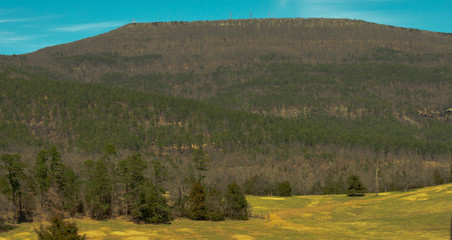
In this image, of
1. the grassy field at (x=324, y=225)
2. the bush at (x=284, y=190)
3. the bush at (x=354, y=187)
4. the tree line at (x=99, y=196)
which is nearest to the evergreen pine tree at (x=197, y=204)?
the tree line at (x=99, y=196)

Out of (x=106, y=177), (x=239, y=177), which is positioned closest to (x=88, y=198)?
(x=106, y=177)

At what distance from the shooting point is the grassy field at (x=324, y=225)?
7812cm

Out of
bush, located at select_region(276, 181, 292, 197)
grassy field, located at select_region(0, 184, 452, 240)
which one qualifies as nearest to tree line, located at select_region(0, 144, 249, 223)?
grassy field, located at select_region(0, 184, 452, 240)

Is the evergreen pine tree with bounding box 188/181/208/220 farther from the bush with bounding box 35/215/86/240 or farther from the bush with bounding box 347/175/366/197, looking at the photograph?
the bush with bounding box 347/175/366/197

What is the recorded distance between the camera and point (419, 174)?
19025cm

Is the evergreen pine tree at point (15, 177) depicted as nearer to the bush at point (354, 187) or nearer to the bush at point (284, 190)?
the bush at point (284, 190)

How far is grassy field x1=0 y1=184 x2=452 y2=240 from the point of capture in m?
78.1

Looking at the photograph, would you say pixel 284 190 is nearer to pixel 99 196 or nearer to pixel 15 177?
pixel 99 196

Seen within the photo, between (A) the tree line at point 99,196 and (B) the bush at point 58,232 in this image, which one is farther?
(A) the tree line at point 99,196

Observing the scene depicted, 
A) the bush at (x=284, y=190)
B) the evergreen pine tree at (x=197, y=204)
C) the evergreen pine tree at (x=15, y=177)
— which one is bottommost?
the bush at (x=284, y=190)

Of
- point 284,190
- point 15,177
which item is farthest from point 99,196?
point 284,190

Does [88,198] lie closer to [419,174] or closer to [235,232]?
[235,232]

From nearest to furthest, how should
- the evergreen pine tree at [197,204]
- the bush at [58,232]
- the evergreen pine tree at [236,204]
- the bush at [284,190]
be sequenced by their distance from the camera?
the bush at [58,232], the evergreen pine tree at [197,204], the evergreen pine tree at [236,204], the bush at [284,190]

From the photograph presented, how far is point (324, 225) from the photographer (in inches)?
3780
